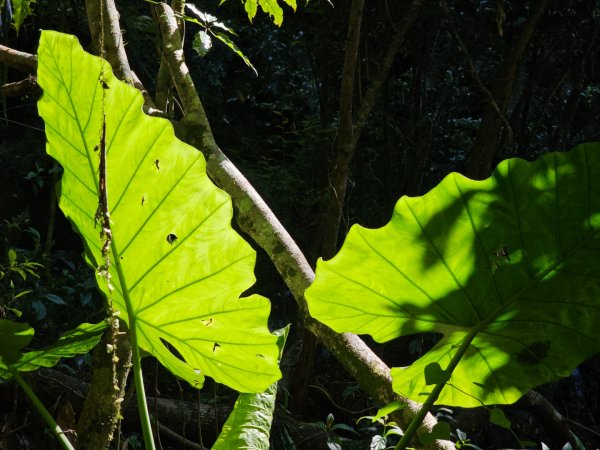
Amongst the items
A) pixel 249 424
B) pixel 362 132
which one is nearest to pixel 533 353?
pixel 249 424

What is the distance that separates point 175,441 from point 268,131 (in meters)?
2.63

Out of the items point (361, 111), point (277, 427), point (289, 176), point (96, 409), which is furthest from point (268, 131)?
point (96, 409)

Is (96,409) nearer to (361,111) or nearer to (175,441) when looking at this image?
(175,441)

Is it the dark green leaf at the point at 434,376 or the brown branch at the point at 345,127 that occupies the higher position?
the brown branch at the point at 345,127

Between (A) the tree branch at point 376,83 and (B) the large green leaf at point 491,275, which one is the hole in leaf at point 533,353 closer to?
(B) the large green leaf at point 491,275

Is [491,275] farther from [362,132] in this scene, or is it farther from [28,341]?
[362,132]

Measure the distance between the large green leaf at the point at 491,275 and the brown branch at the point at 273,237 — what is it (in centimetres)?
4

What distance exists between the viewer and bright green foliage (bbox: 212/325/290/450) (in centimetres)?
86

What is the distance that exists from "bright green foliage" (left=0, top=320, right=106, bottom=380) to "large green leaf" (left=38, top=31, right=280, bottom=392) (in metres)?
0.06

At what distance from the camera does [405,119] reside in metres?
3.64

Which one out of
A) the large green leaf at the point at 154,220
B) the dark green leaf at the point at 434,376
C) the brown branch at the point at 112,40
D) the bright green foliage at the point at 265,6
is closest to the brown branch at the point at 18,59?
the brown branch at the point at 112,40

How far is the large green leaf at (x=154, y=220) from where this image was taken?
74cm

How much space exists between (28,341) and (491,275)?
59 cm

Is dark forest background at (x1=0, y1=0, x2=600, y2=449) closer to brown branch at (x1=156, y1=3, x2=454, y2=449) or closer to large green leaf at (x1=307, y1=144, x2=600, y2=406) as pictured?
brown branch at (x1=156, y1=3, x2=454, y2=449)
